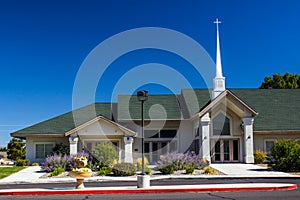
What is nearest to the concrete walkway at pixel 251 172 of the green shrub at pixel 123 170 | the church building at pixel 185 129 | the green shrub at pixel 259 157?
the green shrub at pixel 259 157

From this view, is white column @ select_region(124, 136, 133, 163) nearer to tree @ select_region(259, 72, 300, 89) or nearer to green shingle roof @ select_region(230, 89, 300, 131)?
green shingle roof @ select_region(230, 89, 300, 131)

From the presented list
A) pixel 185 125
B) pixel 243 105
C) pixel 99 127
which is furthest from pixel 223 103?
pixel 99 127

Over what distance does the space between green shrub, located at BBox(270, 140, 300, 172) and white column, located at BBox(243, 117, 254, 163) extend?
19.7ft

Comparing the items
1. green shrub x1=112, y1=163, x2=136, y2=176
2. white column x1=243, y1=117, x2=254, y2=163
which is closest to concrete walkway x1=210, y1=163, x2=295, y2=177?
white column x1=243, y1=117, x2=254, y2=163

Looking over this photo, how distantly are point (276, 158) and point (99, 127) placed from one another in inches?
590

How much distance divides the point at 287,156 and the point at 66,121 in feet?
67.6

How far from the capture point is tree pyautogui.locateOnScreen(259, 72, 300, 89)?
64.0m

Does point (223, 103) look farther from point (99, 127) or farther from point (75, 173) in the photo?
point (75, 173)

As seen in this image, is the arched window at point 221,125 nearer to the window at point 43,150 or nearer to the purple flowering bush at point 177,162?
the purple flowering bush at point 177,162

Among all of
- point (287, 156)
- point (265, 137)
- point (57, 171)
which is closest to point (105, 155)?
point (57, 171)

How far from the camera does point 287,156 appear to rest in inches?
1115

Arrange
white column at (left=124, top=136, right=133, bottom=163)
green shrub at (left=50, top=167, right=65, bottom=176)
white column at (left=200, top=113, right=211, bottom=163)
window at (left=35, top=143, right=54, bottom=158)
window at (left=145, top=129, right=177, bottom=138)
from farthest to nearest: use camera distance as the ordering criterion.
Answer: window at (left=145, top=129, right=177, bottom=138) < window at (left=35, top=143, right=54, bottom=158) < white column at (left=124, top=136, right=133, bottom=163) < white column at (left=200, top=113, right=211, bottom=163) < green shrub at (left=50, top=167, right=65, bottom=176)

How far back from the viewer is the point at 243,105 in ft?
115

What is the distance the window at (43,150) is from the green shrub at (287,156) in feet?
63.1
